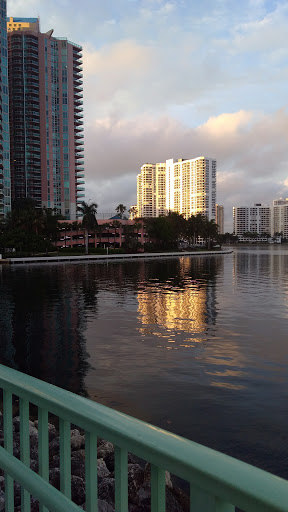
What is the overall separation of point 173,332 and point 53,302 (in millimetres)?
12952

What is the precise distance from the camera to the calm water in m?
10.2

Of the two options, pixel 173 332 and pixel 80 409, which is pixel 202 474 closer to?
pixel 80 409

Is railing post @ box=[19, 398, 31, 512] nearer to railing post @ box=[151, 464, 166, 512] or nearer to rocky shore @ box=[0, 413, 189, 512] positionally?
railing post @ box=[151, 464, 166, 512]

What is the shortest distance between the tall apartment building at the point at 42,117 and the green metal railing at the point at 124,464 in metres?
172

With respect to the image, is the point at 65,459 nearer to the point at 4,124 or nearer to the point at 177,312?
the point at 177,312

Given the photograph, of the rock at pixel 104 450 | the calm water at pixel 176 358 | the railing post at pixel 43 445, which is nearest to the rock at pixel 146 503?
the rock at pixel 104 450

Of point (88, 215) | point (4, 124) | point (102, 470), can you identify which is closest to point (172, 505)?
point (102, 470)

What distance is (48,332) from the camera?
2084 cm

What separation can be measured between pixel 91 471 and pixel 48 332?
63.8ft

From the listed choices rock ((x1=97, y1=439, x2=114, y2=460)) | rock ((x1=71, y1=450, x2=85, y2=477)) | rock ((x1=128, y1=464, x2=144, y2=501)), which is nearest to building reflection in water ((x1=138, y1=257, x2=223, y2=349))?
rock ((x1=97, y1=439, x2=114, y2=460))

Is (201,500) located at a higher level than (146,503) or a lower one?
higher

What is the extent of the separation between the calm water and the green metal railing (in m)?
7.02

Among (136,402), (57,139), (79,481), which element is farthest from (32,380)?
(57,139)

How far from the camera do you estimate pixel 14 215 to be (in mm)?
103438
